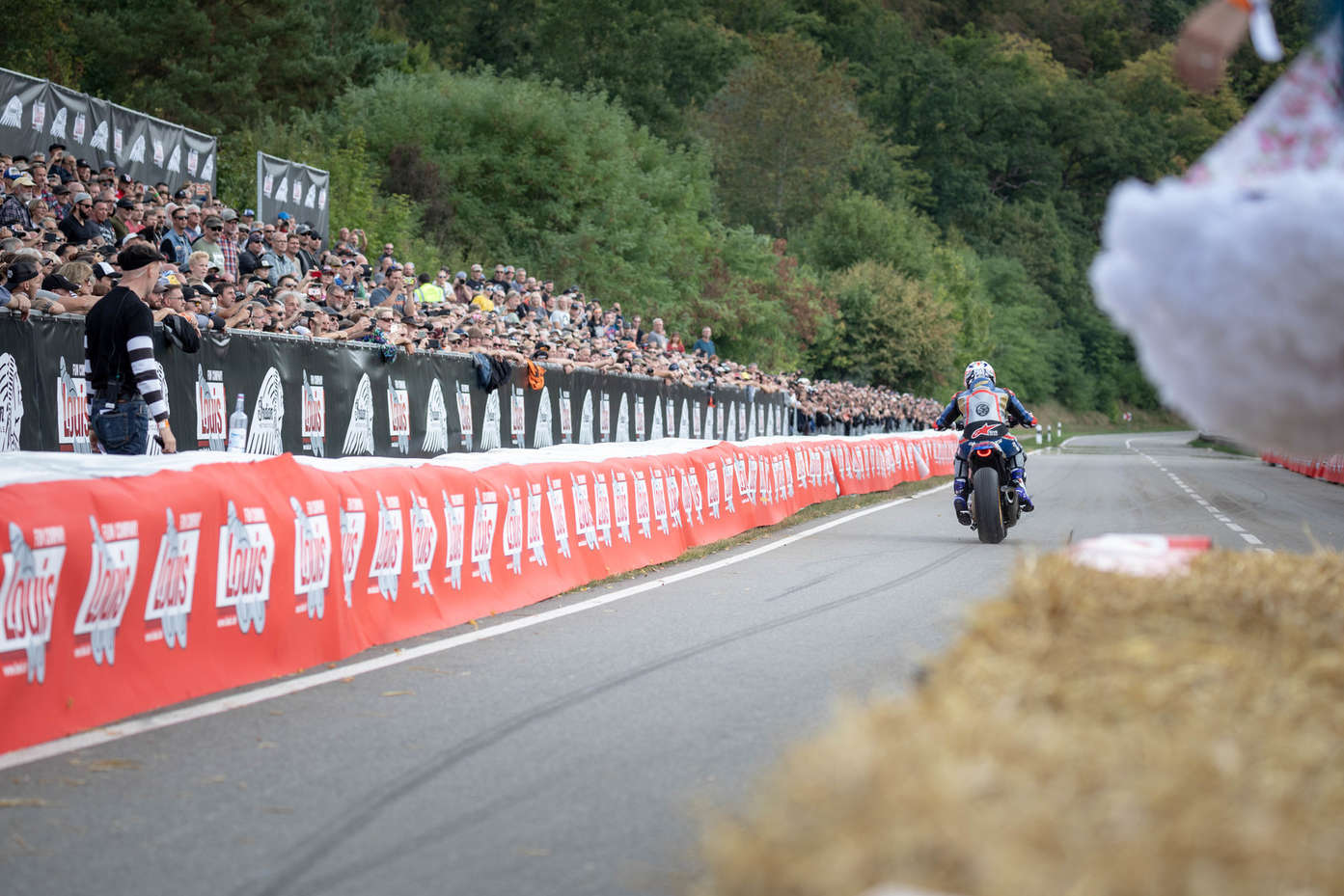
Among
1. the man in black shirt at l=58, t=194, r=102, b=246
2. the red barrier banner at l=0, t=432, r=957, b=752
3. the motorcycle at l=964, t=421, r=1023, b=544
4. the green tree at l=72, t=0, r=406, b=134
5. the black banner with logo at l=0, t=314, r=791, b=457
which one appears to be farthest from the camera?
the green tree at l=72, t=0, r=406, b=134

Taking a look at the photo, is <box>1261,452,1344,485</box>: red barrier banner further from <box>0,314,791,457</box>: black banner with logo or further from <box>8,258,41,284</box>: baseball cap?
<box>8,258,41,284</box>: baseball cap

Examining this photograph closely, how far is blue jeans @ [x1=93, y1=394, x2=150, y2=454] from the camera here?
10734mm

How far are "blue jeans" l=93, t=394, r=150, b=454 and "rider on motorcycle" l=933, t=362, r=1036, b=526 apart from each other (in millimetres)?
8784

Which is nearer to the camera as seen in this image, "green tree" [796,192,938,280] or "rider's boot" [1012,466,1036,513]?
"rider's boot" [1012,466,1036,513]

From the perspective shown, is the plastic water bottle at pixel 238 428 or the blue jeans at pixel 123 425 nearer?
the blue jeans at pixel 123 425

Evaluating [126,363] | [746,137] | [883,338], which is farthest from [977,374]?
[746,137]

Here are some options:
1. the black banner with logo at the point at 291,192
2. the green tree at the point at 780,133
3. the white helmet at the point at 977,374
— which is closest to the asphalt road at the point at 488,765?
the white helmet at the point at 977,374

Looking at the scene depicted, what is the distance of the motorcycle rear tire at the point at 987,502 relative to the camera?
54.0 feet

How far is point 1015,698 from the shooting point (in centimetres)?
320

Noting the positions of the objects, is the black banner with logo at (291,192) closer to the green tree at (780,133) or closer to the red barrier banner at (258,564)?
the red barrier banner at (258,564)

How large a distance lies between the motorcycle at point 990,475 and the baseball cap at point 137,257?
30.4 feet

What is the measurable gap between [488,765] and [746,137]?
272 feet

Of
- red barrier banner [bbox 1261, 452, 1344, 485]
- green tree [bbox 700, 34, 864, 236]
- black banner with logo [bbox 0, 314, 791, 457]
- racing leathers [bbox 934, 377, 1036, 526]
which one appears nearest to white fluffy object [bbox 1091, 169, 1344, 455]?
black banner with logo [bbox 0, 314, 791, 457]

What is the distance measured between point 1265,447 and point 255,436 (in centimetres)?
1160
